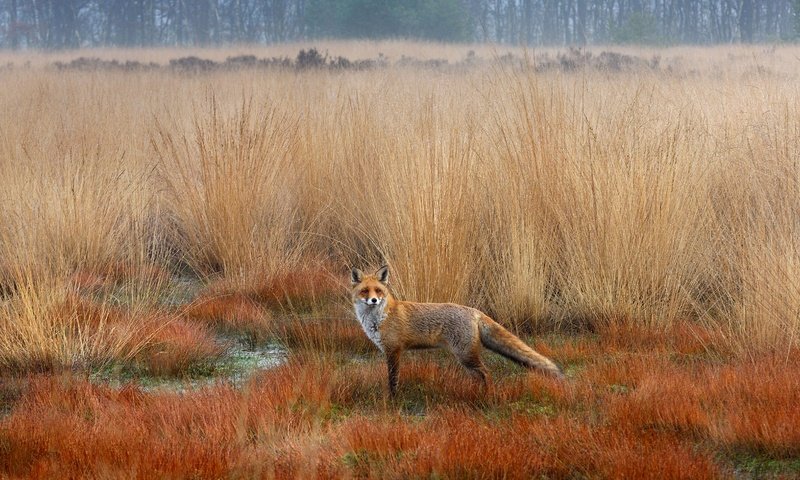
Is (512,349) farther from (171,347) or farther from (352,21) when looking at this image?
(352,21)

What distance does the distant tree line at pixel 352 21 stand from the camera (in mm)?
42938

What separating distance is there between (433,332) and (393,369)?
0.28 metres

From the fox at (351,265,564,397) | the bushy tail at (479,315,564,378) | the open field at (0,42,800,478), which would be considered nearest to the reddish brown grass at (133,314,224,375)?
the open field at (0,42,800,478)

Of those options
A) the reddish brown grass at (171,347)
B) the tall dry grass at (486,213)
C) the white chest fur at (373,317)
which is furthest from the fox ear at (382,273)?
the reddish brown grass at (171,347)

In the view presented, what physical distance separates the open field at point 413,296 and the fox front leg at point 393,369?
134 millimetres

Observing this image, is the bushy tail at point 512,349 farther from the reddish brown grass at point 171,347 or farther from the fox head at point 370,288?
the reddish brown grass at point 171,347

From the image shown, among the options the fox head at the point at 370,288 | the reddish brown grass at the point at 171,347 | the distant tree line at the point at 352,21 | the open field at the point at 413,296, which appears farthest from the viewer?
the distant tree line at the point at 352,21

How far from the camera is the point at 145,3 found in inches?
2098

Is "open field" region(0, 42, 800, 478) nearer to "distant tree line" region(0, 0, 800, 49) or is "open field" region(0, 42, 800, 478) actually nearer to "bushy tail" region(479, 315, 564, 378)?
"bushy tail" region(479, 315, 564, 378)

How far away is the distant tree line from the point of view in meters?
42.9

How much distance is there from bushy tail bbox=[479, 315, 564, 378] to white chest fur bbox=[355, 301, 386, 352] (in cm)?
54

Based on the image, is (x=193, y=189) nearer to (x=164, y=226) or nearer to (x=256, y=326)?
(x=164, y=226)

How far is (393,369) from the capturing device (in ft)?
14.8

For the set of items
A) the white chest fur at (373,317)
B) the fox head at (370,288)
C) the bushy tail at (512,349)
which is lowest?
the bushy tail at (512,349)
